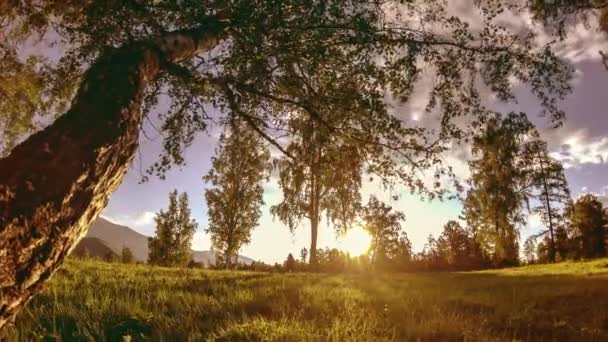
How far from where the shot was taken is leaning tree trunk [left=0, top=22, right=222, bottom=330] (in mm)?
2742

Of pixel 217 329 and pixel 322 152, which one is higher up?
pixel 322 152

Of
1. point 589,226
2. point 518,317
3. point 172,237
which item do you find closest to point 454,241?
point 589,226

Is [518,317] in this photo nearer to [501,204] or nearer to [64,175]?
[64,175]

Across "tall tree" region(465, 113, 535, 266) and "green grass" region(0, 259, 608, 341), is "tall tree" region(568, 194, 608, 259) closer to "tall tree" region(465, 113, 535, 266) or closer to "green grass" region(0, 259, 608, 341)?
"tall tree" region(465, 113, 535, 266)

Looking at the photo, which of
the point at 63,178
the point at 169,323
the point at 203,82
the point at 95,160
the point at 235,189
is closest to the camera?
the point at 63,178

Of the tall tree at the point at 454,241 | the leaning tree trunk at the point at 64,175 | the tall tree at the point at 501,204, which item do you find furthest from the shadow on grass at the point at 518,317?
the tall tree at the point at 454,241

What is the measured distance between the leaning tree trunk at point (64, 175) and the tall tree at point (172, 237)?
4969cm

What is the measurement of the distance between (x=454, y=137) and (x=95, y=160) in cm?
576

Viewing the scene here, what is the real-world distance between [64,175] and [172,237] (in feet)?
178

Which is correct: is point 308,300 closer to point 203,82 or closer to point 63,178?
point 203,82

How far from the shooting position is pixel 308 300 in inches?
289

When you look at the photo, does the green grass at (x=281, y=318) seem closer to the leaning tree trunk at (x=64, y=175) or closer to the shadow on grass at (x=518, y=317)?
the shadow on grass at (x=518, y=317)

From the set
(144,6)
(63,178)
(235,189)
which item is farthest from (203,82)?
(235,189)

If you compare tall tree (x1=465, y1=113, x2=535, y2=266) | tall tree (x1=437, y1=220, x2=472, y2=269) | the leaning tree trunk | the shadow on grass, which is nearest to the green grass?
the shadow on grass
